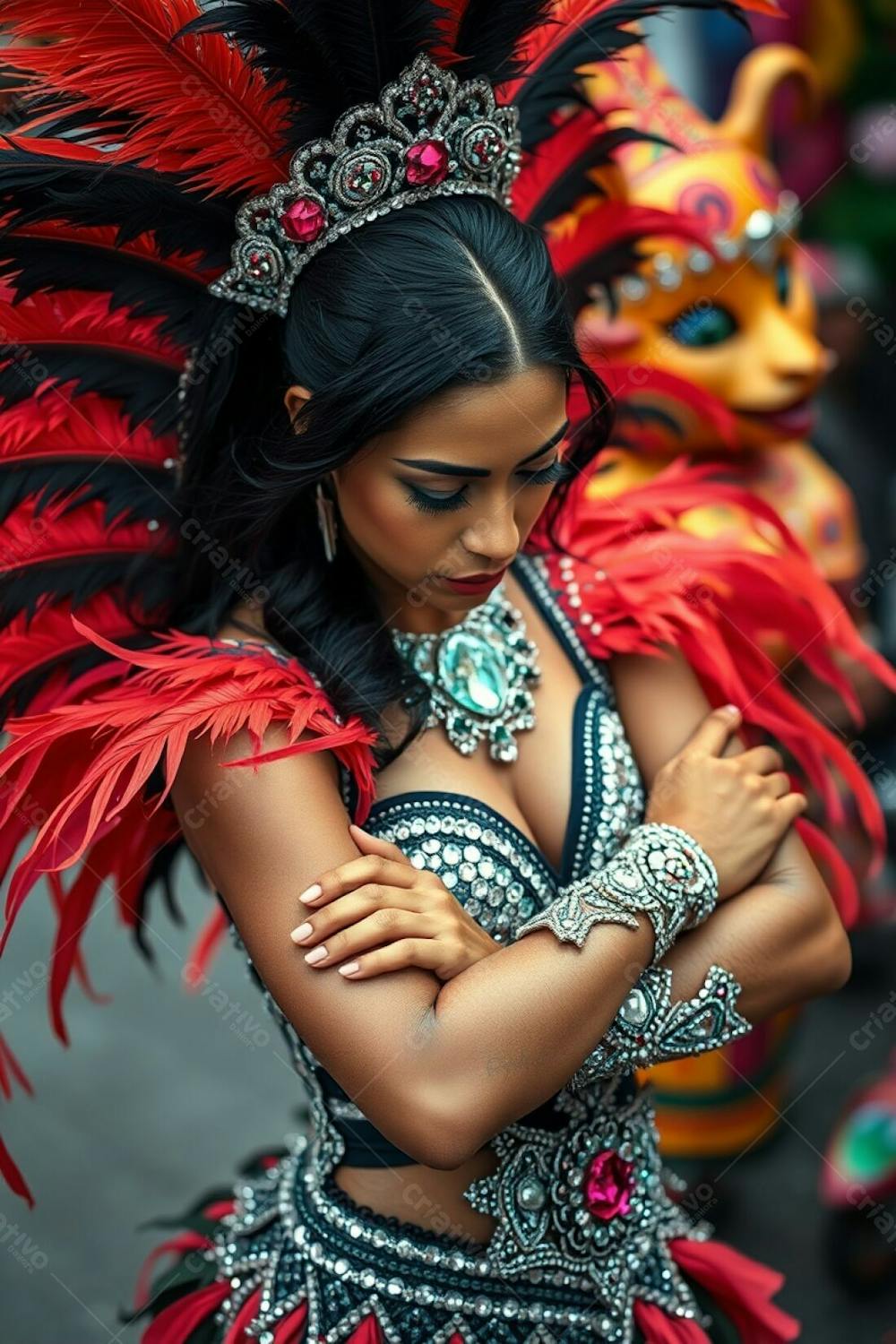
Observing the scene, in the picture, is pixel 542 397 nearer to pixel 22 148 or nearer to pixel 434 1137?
pixel 22 148

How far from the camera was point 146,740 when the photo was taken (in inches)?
62.1

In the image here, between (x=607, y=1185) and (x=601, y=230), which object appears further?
(x=601, y=230)

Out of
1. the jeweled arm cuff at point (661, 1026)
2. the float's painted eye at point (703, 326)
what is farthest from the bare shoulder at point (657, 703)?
the float's painted eye at point (703, 326)

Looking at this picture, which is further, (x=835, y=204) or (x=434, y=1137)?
(x=835, y=204)

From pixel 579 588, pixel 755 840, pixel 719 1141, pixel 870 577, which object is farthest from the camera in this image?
pixel 870 577

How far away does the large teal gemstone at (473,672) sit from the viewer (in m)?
1.82

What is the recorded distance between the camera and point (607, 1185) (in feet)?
5.94

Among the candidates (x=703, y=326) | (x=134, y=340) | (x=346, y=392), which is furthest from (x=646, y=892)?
(x=703, y=326)

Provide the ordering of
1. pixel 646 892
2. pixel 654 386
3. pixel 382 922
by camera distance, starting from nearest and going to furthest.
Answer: pixel 382 922
pixel 646 892
pixel 654 386

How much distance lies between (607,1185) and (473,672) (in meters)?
0.64

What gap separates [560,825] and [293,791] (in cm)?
38

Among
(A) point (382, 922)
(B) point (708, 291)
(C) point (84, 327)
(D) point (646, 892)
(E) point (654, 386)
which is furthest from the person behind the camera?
(B) point (708, 291)

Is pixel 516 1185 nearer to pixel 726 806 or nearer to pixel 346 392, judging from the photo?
pixel 726 806

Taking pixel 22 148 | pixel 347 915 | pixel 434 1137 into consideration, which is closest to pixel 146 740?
pixel 347 915
